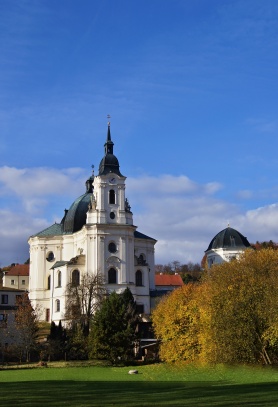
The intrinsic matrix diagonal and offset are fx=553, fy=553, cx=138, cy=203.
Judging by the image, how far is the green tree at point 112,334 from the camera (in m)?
58.0

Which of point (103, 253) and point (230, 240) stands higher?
point (230, 240)

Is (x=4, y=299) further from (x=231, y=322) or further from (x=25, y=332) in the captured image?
(x=231, y=322)

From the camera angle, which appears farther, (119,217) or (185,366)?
(119,217)

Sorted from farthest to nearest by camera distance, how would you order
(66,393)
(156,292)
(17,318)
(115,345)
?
(156,292) < (17,318) < (115,345) < (66,393)

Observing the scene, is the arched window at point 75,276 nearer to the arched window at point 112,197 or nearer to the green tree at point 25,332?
the arched window at point 112,197

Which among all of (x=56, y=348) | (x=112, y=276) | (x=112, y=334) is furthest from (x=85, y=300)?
(x=112, y=334)

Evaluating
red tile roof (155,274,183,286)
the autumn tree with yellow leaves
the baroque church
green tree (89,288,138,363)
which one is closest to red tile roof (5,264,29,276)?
the baroque church

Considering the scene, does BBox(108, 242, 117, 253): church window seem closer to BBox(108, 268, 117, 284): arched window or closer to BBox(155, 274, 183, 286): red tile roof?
BBox(108, 268, 117, 284): arched window

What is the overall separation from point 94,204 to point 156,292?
17.1 meters

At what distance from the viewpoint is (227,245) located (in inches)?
4156

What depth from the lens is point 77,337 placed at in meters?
61.8

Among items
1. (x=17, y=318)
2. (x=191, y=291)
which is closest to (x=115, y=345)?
(x=191, y=291)

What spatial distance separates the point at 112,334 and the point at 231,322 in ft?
57.9

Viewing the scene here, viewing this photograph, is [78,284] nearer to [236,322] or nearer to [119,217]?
[119,217]
